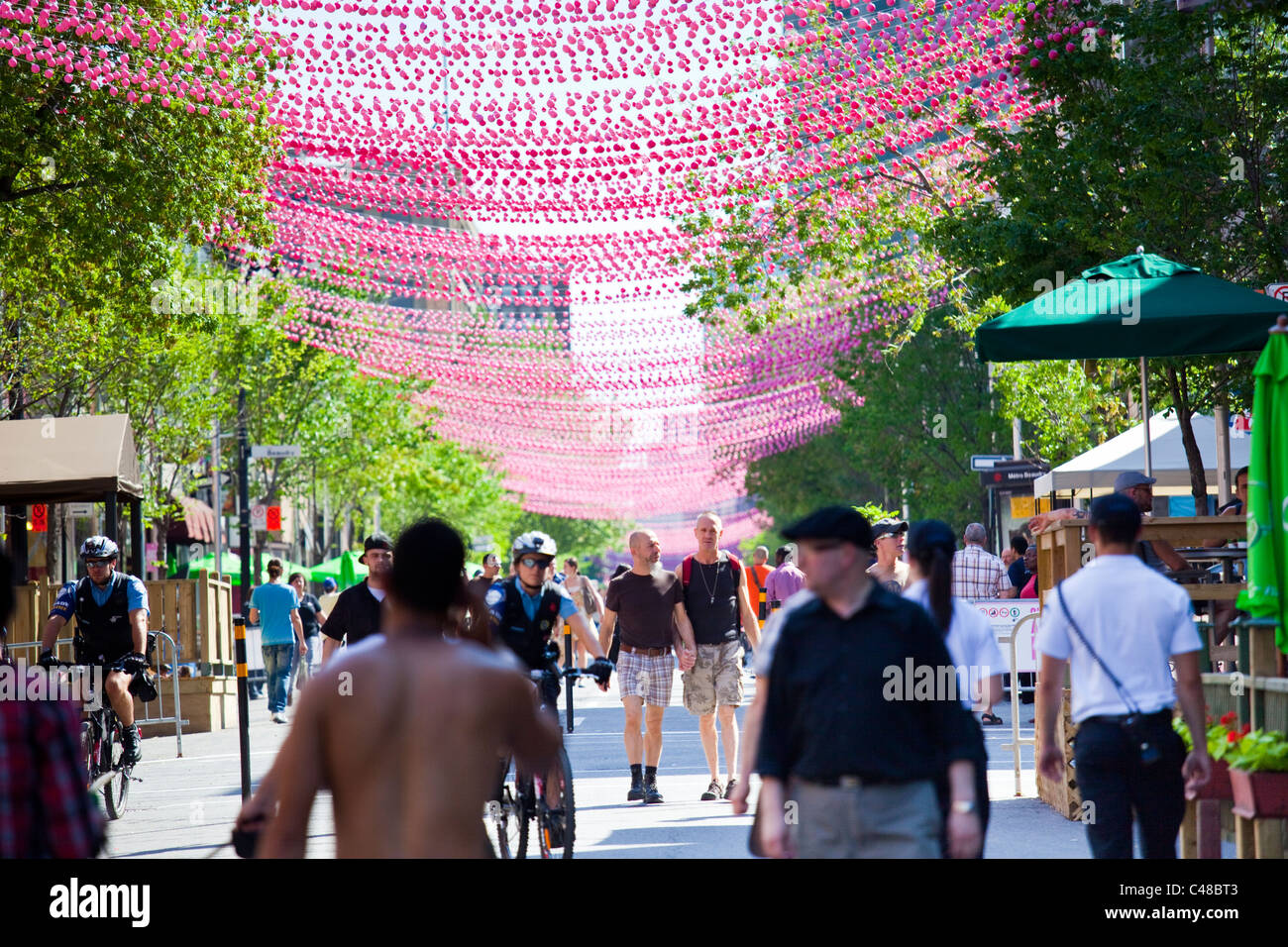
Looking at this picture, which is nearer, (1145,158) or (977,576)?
(1145,158)

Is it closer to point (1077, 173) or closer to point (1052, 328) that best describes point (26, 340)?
point (1077, 173)

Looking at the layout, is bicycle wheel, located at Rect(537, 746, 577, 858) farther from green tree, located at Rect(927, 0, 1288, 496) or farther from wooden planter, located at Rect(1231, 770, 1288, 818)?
green tree, located at Rect(927, 0, 1288, 496)

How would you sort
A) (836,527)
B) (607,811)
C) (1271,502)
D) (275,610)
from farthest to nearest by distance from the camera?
(275,610)
(607,811)
(1271,502)
(836,527)

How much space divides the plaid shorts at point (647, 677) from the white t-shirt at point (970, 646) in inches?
239

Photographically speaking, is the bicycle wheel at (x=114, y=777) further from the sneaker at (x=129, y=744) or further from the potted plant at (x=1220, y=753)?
the potted plant at (x=1220, y=753)

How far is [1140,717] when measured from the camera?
6562 millimetres

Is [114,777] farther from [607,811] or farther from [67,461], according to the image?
[67,461]

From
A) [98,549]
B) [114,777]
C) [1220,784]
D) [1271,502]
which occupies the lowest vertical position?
[114,777]

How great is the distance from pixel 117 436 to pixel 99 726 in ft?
25.7

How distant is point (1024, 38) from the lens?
18.6m

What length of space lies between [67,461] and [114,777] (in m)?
7.04

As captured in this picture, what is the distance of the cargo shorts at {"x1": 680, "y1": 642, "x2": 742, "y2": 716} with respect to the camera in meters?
13.5

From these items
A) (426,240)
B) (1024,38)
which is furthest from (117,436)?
(1024,38)

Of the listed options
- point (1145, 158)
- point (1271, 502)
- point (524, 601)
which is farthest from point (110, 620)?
point (1145, 158)
